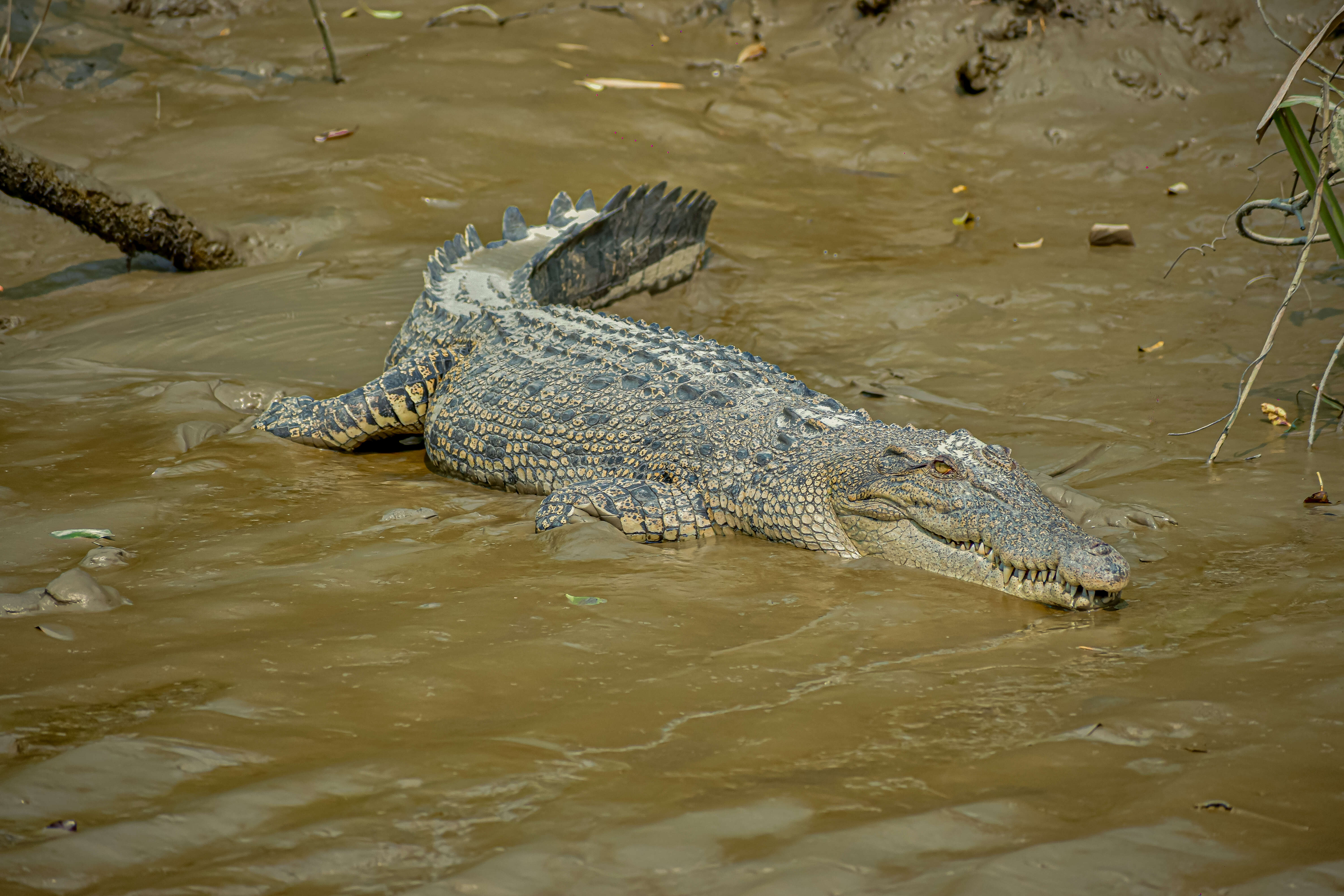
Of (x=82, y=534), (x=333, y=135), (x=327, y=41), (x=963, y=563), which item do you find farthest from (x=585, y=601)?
(x=327, y=41)

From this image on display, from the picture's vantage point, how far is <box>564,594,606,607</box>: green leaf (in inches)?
126

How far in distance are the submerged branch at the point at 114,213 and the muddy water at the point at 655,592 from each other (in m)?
0.32

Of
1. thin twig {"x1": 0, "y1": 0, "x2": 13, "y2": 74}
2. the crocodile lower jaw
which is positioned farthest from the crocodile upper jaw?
thin twig {"x1": 0, "y1": 0, "x2": 13, "y2": 74}

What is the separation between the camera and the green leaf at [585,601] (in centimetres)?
321

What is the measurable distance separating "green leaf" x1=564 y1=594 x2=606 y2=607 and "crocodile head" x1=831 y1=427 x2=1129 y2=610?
42.9 inches

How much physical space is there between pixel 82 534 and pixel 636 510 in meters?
2.06

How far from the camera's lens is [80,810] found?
2.01 metres

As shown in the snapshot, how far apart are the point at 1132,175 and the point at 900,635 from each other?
7351mm

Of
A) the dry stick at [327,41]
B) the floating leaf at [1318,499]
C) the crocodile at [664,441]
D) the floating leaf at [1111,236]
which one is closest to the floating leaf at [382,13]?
the dry stick at [327,41]

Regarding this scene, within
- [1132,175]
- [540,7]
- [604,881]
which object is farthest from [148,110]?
[604,881]

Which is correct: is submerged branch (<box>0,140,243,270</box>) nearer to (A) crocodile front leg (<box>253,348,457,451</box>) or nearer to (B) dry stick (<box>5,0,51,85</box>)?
(A) crocodile front leg (<box>253,348,457,451</box>)

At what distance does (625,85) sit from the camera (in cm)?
1046

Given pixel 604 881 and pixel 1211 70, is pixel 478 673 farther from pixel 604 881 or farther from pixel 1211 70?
pixel 1211 70

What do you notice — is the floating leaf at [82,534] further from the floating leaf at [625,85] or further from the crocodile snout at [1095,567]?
the floating leaf at [625,85]
